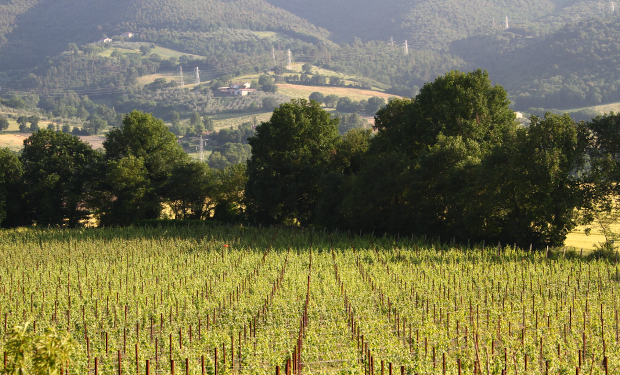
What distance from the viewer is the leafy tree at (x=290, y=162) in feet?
160

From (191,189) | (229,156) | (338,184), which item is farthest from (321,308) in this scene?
(229,156)

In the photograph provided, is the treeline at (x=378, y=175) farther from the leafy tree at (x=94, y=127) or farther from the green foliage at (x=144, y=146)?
the leafy tree at (x=94, y=127)

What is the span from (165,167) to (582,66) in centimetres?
17603

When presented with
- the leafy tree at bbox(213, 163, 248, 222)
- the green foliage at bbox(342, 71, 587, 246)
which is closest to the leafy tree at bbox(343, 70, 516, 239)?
the green foliage at bbox(342, 71, 587, 246)

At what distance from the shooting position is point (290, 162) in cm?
4888

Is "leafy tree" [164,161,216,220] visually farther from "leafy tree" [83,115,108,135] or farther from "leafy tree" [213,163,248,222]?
"leafy tree" [83,115,108,135]

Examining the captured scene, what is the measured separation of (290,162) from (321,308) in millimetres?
30179

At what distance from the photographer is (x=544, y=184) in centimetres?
3192

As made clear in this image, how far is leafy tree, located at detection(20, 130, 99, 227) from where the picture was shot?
2046 inches

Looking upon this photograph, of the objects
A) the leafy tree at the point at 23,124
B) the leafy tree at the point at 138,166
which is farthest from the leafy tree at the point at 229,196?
the leafy tree at the point at 23,124

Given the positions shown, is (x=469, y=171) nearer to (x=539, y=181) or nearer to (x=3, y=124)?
(x=539, y=181)

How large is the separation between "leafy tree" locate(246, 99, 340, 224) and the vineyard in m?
15.0

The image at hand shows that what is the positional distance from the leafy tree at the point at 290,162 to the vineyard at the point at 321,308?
15.0 metres

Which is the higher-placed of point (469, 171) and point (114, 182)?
point (469, 171)
